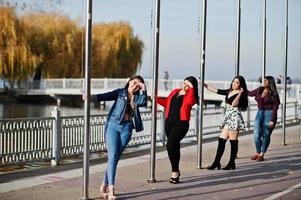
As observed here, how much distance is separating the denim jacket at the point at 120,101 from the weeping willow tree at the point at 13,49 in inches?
1462

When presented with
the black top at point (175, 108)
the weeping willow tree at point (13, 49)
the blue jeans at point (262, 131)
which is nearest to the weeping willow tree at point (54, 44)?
the weeping willow tree at point (13, 49)

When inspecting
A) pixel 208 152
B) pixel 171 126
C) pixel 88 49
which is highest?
pixel 88 49

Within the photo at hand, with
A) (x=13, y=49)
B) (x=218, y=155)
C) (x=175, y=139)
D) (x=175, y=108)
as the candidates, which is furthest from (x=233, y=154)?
(x=13, y=49)

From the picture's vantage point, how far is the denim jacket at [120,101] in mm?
7418

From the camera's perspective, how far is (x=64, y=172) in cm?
983

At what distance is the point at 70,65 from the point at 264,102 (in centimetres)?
4211

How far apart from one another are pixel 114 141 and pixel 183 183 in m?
2.04

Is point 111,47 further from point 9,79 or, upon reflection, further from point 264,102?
point 264,102

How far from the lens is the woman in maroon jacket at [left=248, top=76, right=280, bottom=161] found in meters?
11.8

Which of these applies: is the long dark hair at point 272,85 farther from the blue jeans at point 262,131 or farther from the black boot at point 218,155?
the black boot at point 218,155

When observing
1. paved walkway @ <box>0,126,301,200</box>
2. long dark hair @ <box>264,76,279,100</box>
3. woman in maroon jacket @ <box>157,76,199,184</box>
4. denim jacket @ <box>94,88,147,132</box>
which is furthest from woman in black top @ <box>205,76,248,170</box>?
denim jacket @ <box>94,88,147,132</box>

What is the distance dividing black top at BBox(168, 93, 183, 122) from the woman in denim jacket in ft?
4.38

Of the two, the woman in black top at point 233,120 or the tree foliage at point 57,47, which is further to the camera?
the tree foliage at point 57,47

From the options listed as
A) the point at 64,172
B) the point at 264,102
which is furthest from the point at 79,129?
the point at 264,102
